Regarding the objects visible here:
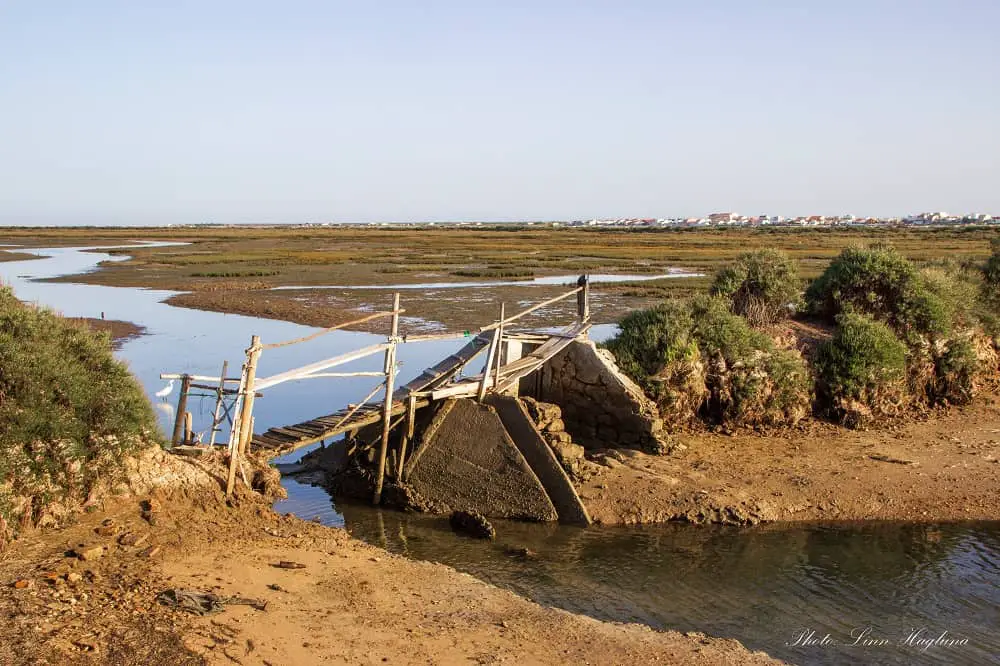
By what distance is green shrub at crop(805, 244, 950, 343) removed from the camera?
1706 centimetres

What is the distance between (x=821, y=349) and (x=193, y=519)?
11295mm

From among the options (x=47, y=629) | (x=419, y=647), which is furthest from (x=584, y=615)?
(x=47, y=629)

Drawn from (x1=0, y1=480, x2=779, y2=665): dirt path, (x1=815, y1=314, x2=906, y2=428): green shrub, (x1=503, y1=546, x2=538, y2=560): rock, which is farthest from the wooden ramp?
(x1=815, y1=314, x2=906, y2=428): green shrub

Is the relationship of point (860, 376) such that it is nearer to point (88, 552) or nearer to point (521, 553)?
point (521, 553)

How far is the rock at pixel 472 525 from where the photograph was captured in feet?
36.4

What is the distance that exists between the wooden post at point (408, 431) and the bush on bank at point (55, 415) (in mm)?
3547

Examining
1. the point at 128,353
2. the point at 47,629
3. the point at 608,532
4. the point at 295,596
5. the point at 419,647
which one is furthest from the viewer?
the point at 128,353

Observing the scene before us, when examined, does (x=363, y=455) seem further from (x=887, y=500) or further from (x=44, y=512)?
(x=887, y=500)

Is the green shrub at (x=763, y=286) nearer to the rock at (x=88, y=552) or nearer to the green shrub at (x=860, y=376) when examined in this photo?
the green shrub at (x=860, y=376)

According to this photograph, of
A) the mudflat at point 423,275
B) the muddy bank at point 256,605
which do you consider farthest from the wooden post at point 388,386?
the mudflat at point 423,275

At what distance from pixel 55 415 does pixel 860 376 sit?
A: 12.5 metres

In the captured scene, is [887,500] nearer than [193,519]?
No

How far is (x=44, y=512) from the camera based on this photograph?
336 inches

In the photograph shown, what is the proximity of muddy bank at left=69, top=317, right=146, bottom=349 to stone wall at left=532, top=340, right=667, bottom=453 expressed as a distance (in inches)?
571
